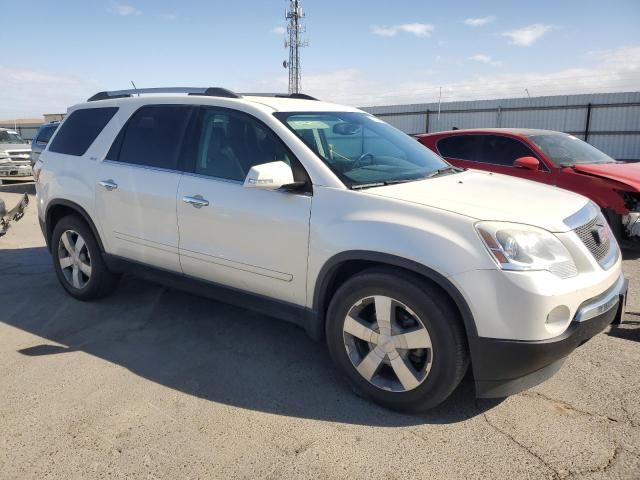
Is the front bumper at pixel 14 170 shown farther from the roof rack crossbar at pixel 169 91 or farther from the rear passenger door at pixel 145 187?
the rear passenger door at pixel 145 187

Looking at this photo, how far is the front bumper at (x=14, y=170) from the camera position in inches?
600

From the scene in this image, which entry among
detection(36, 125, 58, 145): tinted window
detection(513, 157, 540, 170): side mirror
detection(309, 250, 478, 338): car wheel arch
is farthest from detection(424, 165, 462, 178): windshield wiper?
detection(36, 125, 58, 145): tinted window

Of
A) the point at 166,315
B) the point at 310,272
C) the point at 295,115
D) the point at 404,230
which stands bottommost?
the point at 166,315

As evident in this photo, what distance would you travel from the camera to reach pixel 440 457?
8.46 feet

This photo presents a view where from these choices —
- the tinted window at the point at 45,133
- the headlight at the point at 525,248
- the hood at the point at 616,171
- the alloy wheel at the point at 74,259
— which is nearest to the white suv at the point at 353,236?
the headlight at the point at 525,248

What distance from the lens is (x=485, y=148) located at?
7.35 metres

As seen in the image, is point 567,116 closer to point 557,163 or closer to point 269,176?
point 557,163

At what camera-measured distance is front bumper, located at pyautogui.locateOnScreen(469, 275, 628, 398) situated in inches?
102

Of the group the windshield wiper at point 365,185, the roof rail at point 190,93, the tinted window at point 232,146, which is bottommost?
the windshield wiper at point 365,185

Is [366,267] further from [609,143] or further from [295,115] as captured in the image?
[609,143]

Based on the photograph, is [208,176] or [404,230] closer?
[404,230]

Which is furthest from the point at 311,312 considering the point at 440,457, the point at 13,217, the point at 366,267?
the point at 13,217

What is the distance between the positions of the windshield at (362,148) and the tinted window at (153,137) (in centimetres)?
93

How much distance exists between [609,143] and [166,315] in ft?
55.6
